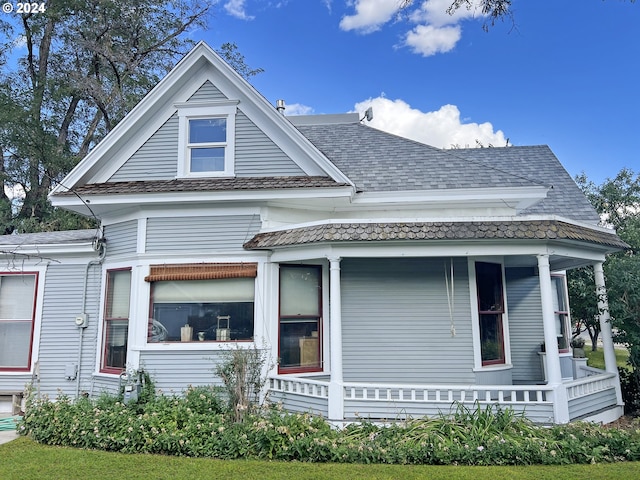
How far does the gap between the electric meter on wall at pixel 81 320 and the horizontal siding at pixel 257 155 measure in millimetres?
4329

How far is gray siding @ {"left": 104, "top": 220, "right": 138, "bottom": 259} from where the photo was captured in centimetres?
829

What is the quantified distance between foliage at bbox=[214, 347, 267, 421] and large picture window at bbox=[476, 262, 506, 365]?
415 cm

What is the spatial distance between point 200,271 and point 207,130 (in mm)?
3025

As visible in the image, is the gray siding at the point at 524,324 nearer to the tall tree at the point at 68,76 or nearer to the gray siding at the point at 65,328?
the gray siding at the point at 65,328

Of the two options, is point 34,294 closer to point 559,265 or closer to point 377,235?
point 377,235

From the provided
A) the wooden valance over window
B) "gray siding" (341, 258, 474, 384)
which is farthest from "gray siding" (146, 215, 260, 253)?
"gray siding" (341, 258, 474, 384)

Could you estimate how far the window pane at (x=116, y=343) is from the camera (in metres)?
8.13

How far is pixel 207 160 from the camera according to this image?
28.4 feet

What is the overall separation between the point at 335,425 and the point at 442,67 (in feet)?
51.5

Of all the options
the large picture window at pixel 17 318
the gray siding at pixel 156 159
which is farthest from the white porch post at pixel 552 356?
the large picture window at pixel 17 318

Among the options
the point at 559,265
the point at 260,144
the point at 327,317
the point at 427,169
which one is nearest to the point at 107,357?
the point at 327,317

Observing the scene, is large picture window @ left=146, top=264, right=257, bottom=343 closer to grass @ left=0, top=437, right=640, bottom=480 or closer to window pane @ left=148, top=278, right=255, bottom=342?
window pane @ left=148, top=278, right=255, bottom=342

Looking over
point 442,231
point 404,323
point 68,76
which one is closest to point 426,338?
point 404,323

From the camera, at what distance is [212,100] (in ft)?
28.6
